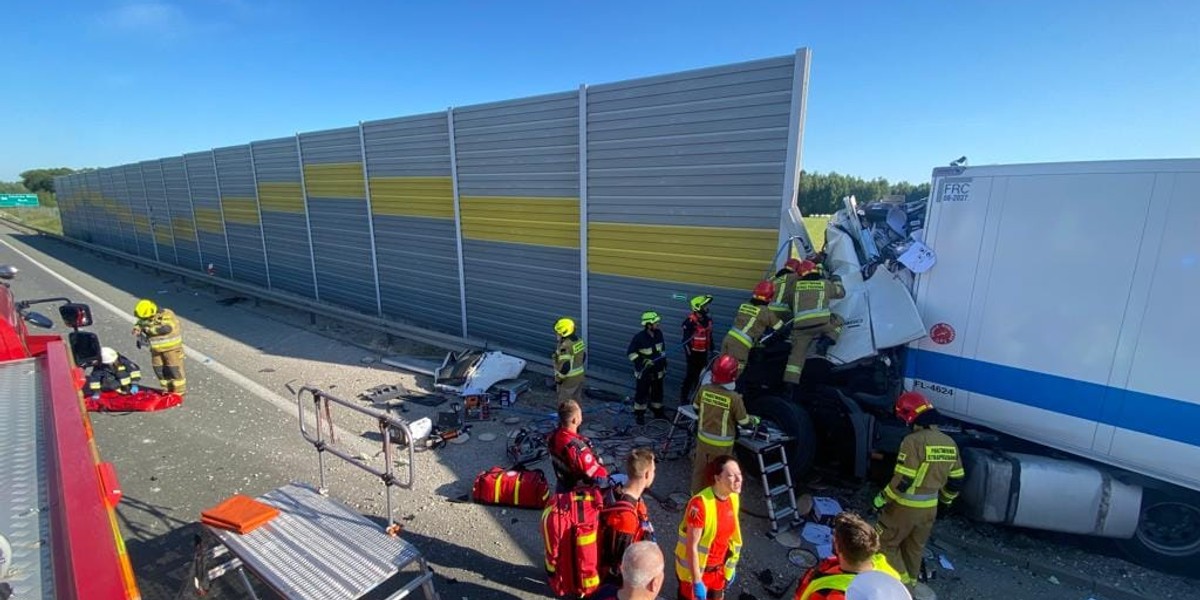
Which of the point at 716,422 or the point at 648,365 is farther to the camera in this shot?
the point at 648,365

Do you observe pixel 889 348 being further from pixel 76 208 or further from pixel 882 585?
pixel 76 208

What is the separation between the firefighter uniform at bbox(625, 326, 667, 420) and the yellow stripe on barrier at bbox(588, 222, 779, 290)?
3.70 feet

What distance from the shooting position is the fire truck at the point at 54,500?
1.62 meters

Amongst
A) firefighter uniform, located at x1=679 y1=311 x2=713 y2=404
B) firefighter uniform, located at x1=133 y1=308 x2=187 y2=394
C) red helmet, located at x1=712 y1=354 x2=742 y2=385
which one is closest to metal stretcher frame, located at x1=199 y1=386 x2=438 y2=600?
red helmet, located at x1=712 y1=354 x2=742 y2=385

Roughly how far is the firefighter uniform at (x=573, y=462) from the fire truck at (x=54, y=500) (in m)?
2.58

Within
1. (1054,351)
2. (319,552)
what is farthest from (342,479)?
(1054,351)

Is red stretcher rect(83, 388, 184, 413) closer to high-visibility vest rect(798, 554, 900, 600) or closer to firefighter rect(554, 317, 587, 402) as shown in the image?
firefighter rect(554, 317, 587, 402)

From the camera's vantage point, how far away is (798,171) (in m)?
6.48

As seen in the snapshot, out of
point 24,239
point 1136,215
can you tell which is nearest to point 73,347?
point 1136,215

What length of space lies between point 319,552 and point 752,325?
15.8ft

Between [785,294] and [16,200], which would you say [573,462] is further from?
[16,200]

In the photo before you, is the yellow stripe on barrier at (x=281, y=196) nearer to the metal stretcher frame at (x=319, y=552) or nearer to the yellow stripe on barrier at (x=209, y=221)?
the yellow stripe on barrier at (x=209, y=221)

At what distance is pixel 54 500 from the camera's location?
6.93 feet

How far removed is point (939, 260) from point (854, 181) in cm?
7235
